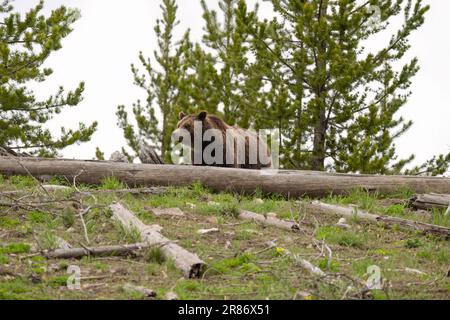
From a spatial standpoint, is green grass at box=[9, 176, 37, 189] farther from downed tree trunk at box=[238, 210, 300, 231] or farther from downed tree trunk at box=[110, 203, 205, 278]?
downed tree trunk at box=[238, 210, 300, 231]

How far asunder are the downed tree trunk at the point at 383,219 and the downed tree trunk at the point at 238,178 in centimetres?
82

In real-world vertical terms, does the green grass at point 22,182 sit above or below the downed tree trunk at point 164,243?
above

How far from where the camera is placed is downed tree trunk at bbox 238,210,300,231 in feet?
21.6

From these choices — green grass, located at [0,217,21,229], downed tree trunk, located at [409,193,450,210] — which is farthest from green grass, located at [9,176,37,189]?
downed tree trunk, located at [409,193,450,210]

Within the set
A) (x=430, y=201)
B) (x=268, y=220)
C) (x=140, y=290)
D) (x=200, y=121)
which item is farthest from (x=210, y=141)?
(x=140, y=290)

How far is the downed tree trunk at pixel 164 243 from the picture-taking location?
4895 mm

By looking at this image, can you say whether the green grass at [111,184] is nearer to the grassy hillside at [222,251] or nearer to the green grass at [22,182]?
the grassy hillside at [222,251]

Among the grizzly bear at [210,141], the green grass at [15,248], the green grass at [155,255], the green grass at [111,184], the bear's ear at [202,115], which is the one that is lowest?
the green grass at [155,255]

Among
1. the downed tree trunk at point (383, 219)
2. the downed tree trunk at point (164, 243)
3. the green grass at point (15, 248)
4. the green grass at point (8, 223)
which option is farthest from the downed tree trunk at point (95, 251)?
the downed tree trunk at point (383, 219)

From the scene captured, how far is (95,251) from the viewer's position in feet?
17.6

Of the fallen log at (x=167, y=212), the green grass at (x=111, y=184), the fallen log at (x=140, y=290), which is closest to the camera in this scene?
the fallen log at (x=140, y=290)

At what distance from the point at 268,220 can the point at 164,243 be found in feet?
5.92

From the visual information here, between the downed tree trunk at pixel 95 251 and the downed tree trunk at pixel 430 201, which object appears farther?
the downed tree trunk at pixel 430 201

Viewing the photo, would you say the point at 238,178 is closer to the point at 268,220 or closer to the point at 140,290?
the point at 268,220
